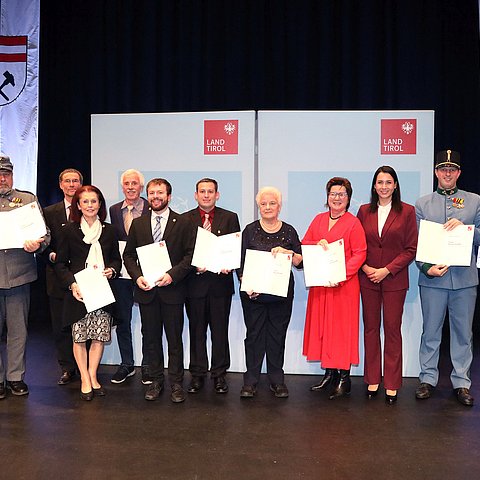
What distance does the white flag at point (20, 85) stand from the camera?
21.9 feet

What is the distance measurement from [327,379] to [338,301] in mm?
725

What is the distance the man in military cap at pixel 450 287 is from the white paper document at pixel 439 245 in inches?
2.0

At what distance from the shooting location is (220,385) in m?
4.40

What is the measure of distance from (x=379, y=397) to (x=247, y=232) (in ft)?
5.13

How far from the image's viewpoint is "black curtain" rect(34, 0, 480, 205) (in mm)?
6172

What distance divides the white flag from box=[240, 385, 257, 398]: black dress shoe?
3.92 meters

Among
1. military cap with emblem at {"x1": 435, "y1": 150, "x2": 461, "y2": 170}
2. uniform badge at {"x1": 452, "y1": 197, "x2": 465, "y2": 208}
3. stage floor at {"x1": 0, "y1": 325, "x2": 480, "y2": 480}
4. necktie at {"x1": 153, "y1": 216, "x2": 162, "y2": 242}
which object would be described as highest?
military cap with emblem at {"x1": 435, "y1": 150, "x2": 461, "y2": 170}

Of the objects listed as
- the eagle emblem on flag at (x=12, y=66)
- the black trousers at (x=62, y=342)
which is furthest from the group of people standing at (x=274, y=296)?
the eagle emblem on flag at (x=12, y=66)

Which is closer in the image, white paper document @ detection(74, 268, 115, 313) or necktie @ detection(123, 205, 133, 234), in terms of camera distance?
white paper document @ detection(74, 268, 115, 313)

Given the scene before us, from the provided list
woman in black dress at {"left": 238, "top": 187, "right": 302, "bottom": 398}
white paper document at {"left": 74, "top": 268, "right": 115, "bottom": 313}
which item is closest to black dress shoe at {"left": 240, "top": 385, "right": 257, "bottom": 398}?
woman in black dress at {"left": 238, "top": 187, "right": 302, "bottom": 398}

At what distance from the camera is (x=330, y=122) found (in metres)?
4.93

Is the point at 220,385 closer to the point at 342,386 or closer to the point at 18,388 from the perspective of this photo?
the point at 342,386

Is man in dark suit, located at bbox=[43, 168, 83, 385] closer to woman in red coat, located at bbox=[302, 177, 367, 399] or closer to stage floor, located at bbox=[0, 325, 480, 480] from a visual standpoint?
stage floor, located at bbox=[0, 325, 480, 480]

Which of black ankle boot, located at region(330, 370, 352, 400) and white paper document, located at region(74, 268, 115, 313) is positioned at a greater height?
white paper document, located at region(74, 268, 115, 313)
